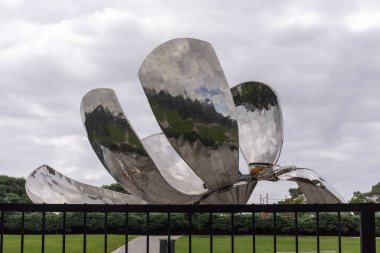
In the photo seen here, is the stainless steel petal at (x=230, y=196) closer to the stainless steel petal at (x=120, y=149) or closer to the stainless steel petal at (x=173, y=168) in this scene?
the stainless steel petal at (x=173, y=168)

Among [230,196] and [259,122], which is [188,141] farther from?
[259,122]

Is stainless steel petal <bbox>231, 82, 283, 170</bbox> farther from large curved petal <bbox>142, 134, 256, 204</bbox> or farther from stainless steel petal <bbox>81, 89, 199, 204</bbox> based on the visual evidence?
stainless steel petal <bbox>81, 89, 199, 204</bbox>

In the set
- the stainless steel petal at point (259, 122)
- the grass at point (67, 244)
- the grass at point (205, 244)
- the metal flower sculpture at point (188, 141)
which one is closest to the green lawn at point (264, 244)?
the grass at point (205, 244)

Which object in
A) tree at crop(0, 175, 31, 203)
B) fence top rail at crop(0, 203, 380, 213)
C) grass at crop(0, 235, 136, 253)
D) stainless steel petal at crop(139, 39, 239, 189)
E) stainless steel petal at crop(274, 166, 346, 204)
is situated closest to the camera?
fence top rail at crop(0, 203, 380, 213)

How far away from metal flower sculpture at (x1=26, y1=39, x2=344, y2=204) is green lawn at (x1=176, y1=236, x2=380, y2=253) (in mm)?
8195

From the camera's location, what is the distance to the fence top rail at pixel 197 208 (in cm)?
469

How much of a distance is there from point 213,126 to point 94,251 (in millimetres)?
11214

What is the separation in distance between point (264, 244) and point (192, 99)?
13.5 meters

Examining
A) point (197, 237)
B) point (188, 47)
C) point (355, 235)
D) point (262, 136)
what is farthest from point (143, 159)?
point (355, 235)

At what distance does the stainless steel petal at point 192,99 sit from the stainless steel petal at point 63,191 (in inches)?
81.4

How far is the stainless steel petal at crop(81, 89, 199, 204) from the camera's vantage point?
7.38m

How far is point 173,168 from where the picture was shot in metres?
9.16

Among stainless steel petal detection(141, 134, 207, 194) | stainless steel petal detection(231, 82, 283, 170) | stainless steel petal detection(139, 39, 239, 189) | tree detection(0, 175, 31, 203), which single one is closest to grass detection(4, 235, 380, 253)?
stainless steel petal detection(141, 134, 207, 194)

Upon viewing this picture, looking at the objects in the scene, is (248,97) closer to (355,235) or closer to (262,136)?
(262,136)
